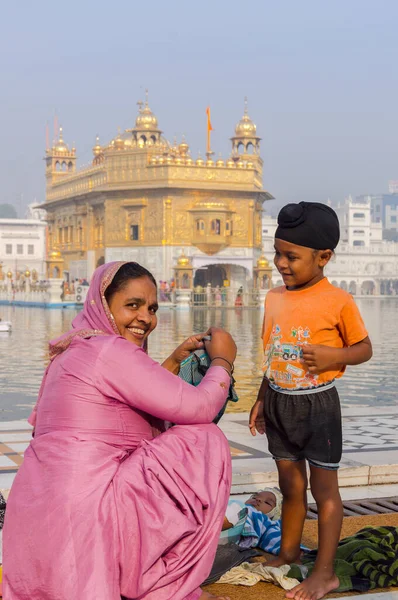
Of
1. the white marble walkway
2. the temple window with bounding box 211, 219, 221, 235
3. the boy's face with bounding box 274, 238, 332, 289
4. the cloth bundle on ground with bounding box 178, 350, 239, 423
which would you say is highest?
the temple window with bounding box 211, 219, 221, 235

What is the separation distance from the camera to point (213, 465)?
8.35 ft

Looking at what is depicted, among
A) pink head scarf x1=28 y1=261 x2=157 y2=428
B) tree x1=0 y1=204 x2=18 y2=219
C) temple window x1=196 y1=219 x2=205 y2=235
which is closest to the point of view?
pink head scarf x1=28 y1=261 x2=157 y2=428

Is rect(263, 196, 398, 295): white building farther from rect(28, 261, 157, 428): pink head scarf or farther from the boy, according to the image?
rect(28, 261, 157, 428): pink head scarf

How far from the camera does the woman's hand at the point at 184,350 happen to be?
2908 mm

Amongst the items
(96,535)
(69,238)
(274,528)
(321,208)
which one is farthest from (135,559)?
(69,238)

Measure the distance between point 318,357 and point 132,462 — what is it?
2.37 ft

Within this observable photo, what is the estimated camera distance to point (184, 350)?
9.60ft

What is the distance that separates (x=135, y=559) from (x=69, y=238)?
48528 millimetres

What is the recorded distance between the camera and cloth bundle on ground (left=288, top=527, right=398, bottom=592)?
9.46 ft

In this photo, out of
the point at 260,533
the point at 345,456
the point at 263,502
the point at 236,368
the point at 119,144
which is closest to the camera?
the point at 260,533

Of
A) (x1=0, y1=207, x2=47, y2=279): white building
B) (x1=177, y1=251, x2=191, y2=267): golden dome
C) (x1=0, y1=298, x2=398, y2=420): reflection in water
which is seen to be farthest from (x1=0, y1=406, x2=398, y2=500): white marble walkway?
(x1=0, y1=207, x2=47, y2=279): white building

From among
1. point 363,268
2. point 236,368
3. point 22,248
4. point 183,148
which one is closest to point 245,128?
point 183,148

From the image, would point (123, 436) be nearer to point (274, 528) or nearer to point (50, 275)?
point (274, 528)

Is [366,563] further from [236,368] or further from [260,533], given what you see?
[236,368]
